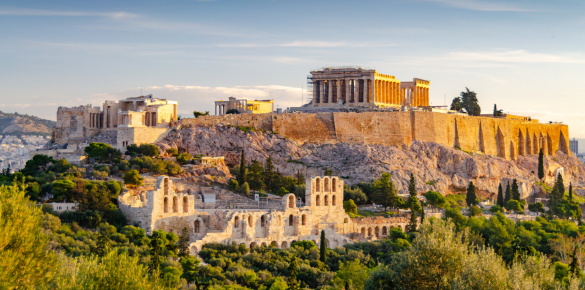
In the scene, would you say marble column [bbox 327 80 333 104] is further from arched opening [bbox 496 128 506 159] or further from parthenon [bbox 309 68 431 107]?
arched opening [bbox 496 128 506 159]

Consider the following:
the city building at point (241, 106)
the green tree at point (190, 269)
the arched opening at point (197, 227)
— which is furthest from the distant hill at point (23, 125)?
the green tree at point (190, 269)

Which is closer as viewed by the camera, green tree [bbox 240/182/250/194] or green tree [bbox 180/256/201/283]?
green tree [bbox 180/256/201/283]

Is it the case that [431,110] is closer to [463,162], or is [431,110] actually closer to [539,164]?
[463,162]

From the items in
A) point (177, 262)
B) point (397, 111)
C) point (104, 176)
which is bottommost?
point (177, 262)

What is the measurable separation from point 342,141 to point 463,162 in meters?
13.1

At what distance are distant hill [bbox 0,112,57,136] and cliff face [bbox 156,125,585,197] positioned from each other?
81.1 meters

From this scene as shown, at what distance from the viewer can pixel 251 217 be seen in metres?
41.0

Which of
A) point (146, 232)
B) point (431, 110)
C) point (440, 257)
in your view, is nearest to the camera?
point (440, 257)

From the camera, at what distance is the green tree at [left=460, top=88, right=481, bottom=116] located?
88.2 metres

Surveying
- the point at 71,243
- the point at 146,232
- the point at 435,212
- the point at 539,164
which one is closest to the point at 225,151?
the point at 435,212

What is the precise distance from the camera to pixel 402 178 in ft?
206

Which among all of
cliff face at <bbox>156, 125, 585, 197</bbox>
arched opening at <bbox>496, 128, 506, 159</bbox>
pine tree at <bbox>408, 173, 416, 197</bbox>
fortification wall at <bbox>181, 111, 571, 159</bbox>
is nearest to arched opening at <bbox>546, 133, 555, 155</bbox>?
arched opening at <bbox>496, 128, 506, 159</bbox>

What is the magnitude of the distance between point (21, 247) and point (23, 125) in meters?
127

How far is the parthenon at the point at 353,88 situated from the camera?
7719 centimetres
